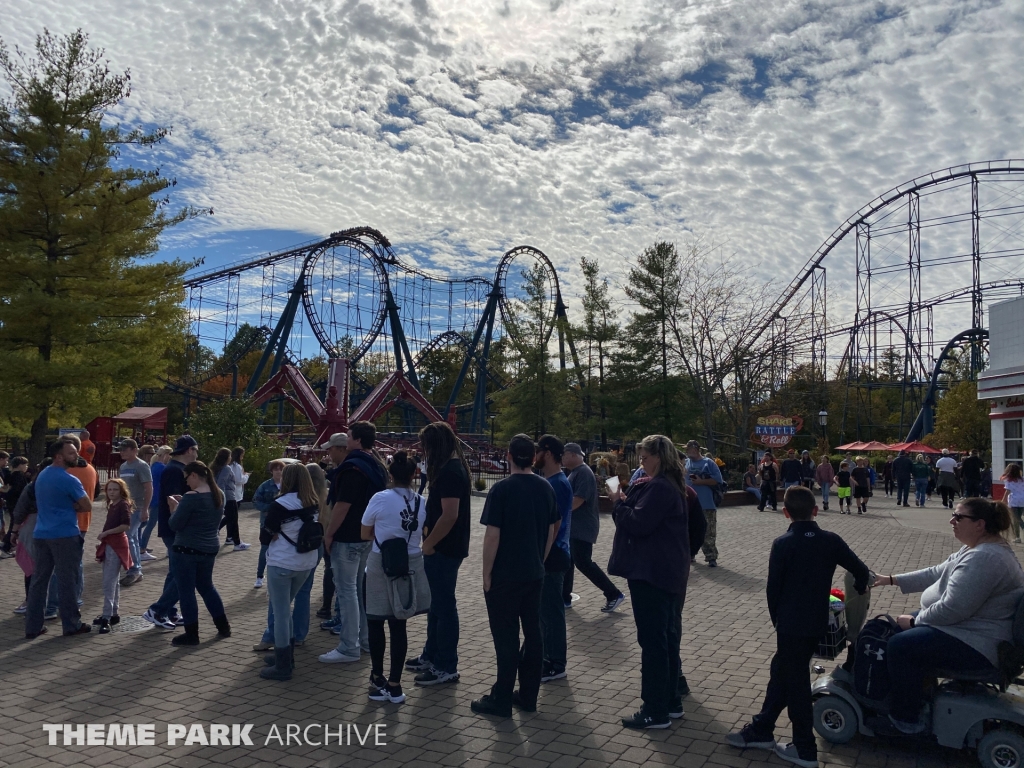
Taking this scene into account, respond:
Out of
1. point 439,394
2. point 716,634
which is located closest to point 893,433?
point 439,394

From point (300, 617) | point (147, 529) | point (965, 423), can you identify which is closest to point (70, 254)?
point (147, 529)

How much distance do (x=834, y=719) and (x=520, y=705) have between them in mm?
1904

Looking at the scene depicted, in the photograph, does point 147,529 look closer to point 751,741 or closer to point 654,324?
point 751,741

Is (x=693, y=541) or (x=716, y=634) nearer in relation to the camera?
(x=693, y=541)

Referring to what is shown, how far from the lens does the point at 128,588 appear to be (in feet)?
29.0

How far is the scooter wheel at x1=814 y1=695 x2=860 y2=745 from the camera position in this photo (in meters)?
4.44

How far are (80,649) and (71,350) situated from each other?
40.1 feet

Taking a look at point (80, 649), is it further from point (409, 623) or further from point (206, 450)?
point (206, 450)

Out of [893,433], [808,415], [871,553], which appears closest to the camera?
[871,553]

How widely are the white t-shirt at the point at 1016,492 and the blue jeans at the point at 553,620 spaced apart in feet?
36.8

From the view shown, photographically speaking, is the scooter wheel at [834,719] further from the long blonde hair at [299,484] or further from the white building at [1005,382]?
the white building at [1005,382]

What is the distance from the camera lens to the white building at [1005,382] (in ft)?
61.1

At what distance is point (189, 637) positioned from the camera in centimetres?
655

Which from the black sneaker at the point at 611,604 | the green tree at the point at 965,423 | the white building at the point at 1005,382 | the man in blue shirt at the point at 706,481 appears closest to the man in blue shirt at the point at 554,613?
the black sneaker at the point at 611,604
